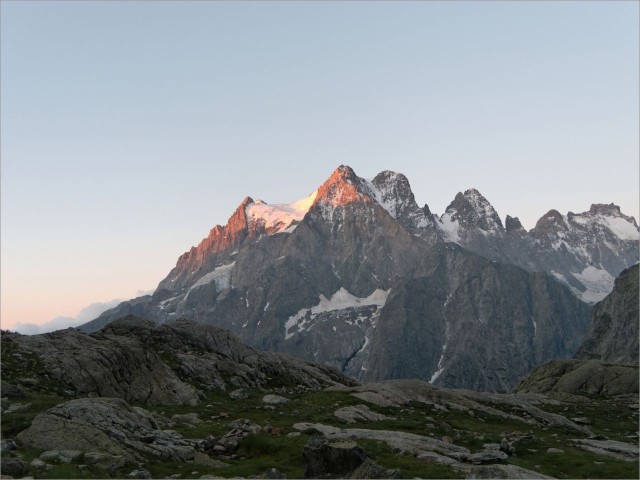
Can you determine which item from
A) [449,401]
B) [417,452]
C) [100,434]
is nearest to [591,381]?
[449,401]

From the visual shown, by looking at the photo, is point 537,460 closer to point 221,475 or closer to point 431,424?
point 431,424

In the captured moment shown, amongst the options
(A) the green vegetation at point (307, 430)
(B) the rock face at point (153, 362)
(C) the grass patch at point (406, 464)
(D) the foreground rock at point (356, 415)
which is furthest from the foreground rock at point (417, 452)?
(B) the rock face at point (153, 362)

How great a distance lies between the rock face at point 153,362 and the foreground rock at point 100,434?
26.1 metres

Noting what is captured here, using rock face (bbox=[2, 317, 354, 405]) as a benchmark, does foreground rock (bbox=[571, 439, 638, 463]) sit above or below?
below

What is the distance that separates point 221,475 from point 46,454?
872 centimetres

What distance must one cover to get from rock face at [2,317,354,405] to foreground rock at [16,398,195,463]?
85.6ft

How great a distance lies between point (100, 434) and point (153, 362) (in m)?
43.7

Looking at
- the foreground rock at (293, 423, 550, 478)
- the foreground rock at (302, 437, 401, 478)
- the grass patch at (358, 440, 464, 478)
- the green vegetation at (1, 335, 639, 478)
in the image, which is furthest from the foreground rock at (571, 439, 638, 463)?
the foreground rock at (302, 437, 401, 478)

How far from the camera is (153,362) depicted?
74812mm

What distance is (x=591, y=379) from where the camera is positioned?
142000 millimetres

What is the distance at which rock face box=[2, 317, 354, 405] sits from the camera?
6438cm

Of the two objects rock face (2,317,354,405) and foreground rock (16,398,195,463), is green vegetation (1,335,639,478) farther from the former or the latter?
rock face (2,317,354,405)

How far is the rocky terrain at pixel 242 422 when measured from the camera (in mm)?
31562

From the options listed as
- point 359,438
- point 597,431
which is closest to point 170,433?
point 359,438
